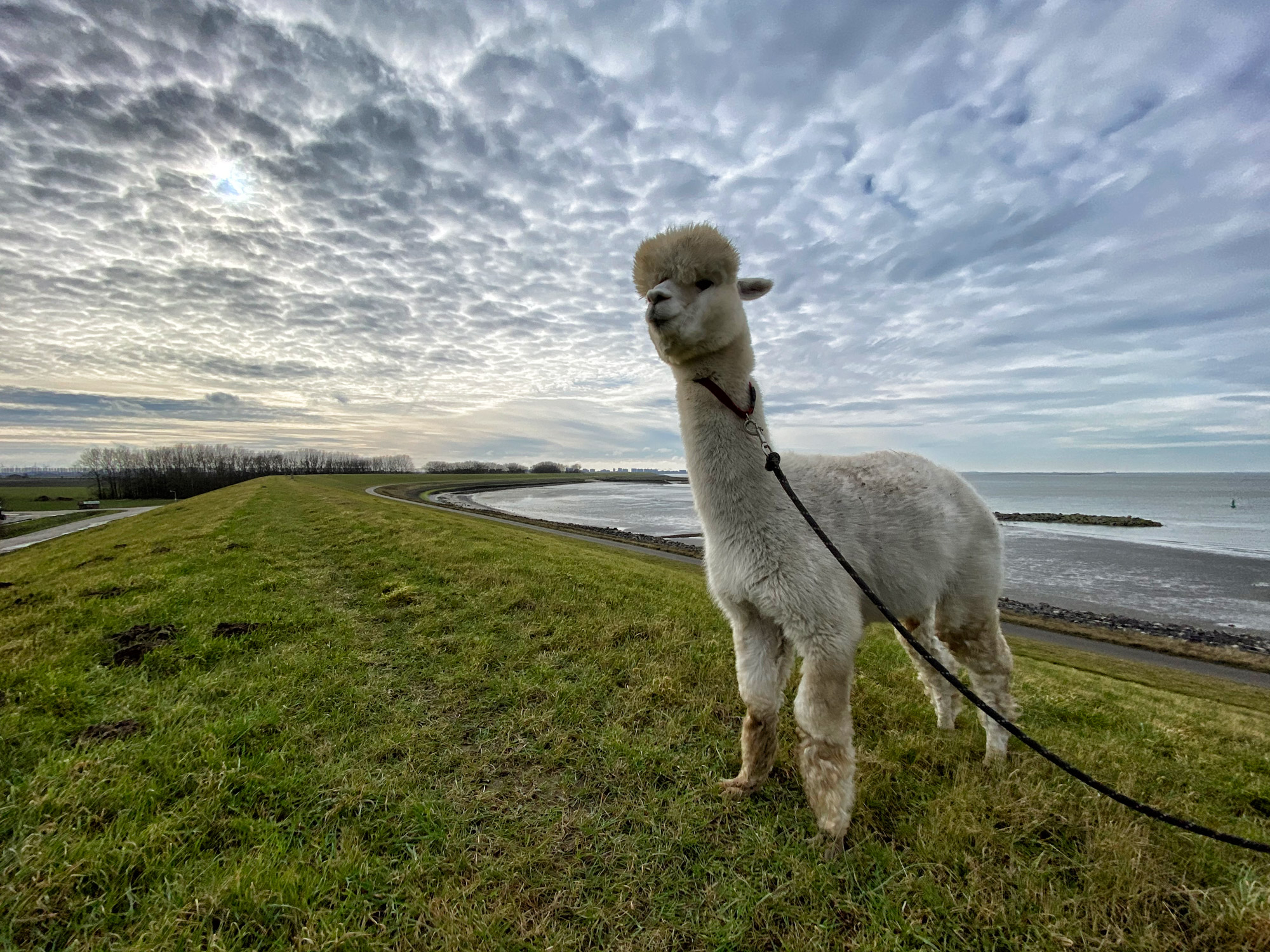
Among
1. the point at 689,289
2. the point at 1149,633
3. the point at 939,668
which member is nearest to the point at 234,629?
the point at 689,289

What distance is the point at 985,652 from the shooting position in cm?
338

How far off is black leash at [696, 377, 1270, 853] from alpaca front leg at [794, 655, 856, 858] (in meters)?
0.43

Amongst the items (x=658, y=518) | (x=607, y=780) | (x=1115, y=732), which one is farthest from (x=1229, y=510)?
(x=607, y=780)

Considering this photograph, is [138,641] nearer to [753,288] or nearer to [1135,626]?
[753,288]

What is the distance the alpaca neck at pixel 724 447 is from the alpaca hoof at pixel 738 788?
1.51m

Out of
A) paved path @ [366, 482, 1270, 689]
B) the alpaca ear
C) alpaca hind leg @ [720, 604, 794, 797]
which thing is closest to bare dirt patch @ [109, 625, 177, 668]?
alpaca hind leg @ [720, 604, 794, 797]

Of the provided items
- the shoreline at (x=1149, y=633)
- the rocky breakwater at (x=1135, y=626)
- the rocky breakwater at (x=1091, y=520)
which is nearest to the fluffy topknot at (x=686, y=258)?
the shoreline at (x=1149, y=633)

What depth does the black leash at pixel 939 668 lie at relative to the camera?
7.08 feet

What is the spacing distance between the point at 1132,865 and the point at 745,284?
348 cm

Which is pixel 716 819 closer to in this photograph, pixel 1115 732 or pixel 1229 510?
pixel 1115 732

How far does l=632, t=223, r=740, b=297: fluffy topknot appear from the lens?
2.69m

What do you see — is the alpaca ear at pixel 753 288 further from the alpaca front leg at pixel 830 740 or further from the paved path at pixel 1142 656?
the paved path at pixel 1142 656

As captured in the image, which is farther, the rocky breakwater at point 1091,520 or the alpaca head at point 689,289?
the rocky breakwater at point 1091,520

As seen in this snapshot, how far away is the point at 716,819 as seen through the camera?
285 centimetres
